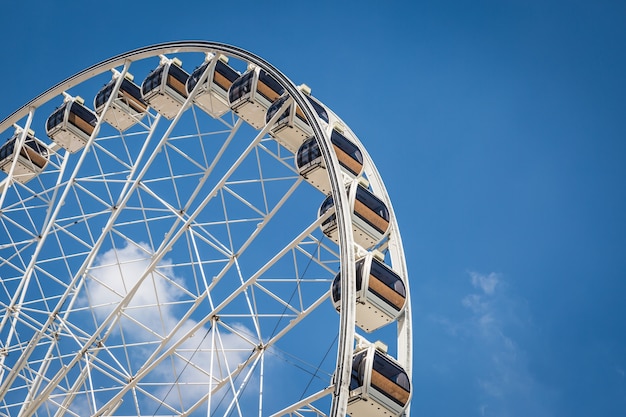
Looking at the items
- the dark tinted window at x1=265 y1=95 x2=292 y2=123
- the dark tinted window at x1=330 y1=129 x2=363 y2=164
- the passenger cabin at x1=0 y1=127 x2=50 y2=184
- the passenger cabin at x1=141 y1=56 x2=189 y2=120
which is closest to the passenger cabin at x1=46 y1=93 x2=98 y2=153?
the passenger cabin at x1=0 y1=127 x2=50 y2=184

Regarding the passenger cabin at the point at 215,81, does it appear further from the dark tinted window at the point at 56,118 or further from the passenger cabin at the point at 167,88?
the dark tinted window at the point at 56,118

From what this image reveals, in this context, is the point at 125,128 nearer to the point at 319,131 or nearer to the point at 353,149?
the point at 353,149

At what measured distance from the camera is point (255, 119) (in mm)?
23125

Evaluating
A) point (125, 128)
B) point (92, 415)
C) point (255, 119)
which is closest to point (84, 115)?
point (125, 128)

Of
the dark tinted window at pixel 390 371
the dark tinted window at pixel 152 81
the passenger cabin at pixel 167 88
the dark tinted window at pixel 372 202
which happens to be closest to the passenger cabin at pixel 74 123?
the dark tinted window at pixel 152 81

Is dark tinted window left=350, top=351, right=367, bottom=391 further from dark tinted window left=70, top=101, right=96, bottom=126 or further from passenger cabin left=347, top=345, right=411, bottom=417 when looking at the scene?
dark tinted window left=70, top=101, right=96, bottom=126

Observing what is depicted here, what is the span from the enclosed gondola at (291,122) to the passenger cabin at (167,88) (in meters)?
3.90

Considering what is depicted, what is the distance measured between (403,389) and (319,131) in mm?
4577

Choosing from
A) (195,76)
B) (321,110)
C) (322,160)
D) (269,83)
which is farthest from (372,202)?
(195,76)

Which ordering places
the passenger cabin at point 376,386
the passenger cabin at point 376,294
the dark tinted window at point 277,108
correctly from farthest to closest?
the dark tinted window at point 277,108 → the passenger cabin at point 376,294 → the passenger cabin at point 376,386

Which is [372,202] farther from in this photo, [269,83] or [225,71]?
[225,71]

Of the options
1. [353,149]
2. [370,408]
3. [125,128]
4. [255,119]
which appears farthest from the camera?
[125,128]

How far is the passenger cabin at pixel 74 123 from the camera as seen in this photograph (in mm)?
26984

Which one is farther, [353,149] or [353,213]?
[353,149]
